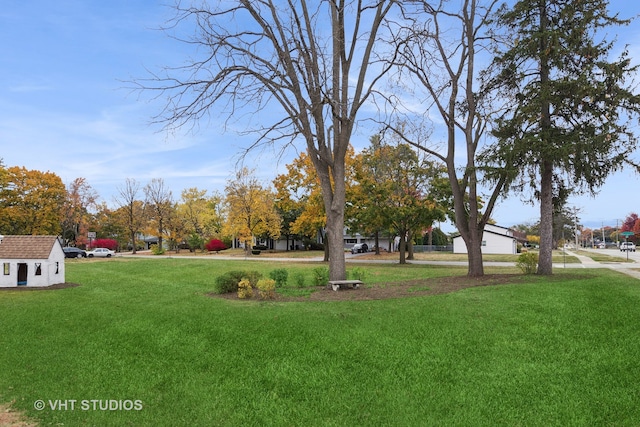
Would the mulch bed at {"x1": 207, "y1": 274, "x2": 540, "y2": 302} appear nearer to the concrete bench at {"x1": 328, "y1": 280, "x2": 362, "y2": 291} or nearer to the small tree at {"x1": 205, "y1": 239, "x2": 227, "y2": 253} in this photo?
the concrete bench at {"x1": 328, "y1": 280, "x2": 362, "y2": 291}

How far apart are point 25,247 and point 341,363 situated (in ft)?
46.6

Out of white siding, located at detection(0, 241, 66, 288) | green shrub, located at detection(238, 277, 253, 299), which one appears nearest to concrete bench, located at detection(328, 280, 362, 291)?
green shrub, located at detection(238, 277, 253, 299)

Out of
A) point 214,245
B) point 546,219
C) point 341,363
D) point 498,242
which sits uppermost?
point 546,219

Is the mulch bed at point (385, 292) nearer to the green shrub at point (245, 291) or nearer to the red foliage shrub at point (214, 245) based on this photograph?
the green shrub at point (245, 291)

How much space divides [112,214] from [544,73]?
62.4 meters

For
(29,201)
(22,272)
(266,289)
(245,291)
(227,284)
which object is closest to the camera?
(266,289)

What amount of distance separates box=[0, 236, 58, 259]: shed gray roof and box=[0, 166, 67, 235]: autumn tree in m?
31.4

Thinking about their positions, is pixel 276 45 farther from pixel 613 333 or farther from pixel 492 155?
pixel 613 333

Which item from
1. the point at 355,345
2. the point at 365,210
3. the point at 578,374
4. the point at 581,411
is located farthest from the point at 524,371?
the point at 365,210

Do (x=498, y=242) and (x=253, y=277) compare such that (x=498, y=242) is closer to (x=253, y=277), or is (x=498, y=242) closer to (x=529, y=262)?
(x=529, y=262)

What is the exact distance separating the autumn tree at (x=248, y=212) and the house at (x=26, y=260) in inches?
1199

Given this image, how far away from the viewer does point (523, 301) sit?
30.0 feet

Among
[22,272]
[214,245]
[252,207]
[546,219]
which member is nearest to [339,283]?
[546,219]

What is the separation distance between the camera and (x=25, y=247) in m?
15.2
